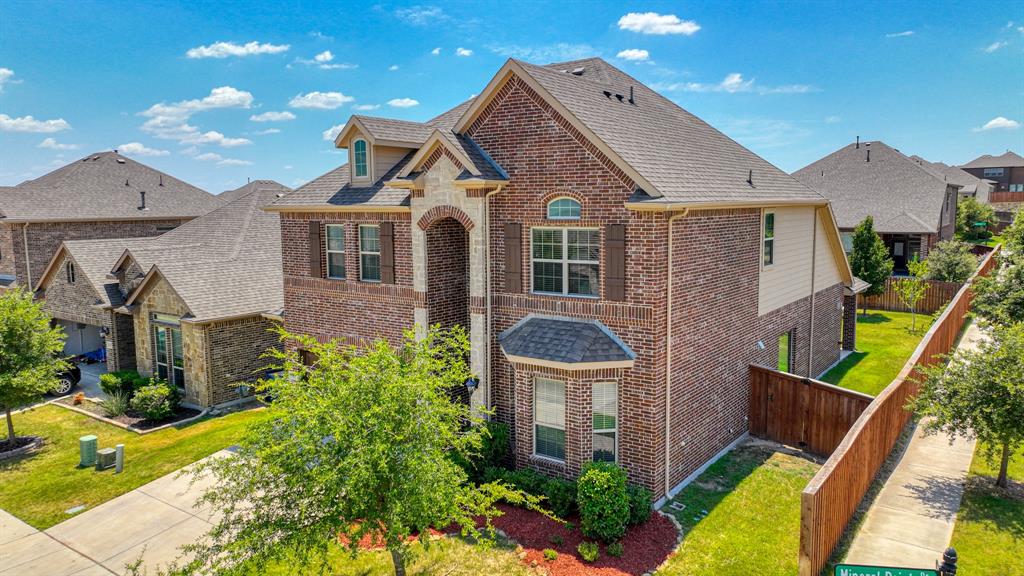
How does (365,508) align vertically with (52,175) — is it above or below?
below

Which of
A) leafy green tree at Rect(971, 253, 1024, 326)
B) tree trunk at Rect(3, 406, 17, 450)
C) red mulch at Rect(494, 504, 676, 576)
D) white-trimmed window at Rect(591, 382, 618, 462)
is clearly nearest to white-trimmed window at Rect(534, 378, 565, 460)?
white-trimmed window at Rect(591, 382, 618, 462)

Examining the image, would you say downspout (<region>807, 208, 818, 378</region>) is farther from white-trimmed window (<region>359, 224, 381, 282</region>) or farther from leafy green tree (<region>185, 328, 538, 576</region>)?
leafy green tree (<region>185, 328, 538, 576</region>)

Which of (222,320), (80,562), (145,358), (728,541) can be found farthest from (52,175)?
(728,541)

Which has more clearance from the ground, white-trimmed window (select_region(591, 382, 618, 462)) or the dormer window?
the dormer window

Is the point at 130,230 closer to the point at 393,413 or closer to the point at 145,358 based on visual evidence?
the point at 145,358

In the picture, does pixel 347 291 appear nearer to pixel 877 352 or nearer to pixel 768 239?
pixel 768 239
